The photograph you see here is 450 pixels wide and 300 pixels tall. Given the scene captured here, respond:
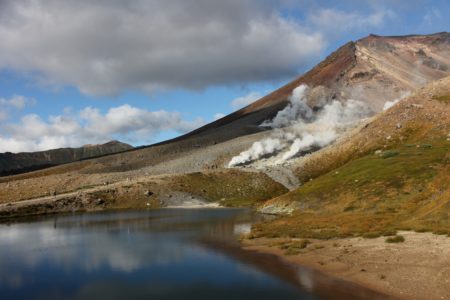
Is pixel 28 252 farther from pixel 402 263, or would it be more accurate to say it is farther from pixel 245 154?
pixel 245 154

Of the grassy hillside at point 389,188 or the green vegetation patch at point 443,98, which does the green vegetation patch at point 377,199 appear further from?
the green vegetation patch at point 443,98

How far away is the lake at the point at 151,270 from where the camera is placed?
108 ft

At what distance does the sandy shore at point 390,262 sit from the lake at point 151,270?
1.95 meters

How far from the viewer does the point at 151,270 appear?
4112cm

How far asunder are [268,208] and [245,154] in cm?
8812

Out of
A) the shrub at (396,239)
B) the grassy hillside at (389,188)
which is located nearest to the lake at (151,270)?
the shrub at (396,239)

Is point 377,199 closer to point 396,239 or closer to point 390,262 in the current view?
point 396,239

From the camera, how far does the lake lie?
33062 mm

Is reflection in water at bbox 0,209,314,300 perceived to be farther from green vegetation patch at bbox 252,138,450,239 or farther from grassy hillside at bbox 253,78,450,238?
grassy hillside at bbox 253,78,450,238

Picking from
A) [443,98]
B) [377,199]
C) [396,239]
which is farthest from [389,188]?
[443,98]

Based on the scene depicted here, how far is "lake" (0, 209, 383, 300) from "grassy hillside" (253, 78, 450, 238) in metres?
12.8

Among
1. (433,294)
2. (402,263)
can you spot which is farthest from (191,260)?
(433,294)

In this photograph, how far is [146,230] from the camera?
7281cm

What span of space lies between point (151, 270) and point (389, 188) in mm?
47707
